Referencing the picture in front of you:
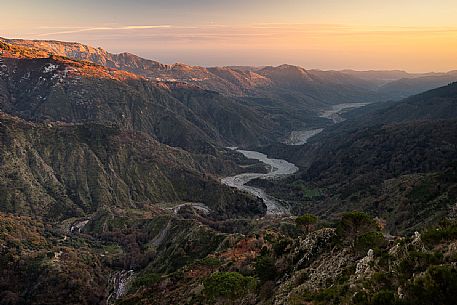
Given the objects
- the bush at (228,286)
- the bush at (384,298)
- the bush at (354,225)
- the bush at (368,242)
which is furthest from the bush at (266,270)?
the bush at (384,298)

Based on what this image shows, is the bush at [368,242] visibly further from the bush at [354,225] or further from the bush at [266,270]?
the bush at [266,270]

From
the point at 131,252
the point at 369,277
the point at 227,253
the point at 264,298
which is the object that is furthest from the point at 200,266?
the point at 131,252

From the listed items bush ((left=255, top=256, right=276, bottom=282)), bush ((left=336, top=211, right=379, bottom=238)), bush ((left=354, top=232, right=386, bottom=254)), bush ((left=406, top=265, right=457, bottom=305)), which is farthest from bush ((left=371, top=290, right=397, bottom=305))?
bush ((left=255, top=256, right=276, bottom=282))

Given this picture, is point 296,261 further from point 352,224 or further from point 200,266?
point 200,266

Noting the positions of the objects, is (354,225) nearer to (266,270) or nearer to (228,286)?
(266,270)

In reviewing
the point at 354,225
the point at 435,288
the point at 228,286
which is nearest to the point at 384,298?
the point at 435,288

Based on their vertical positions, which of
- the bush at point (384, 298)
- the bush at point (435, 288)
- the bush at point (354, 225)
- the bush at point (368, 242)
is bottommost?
the bush at point (354, 225)

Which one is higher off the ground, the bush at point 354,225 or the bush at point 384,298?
the bush at point 384,298

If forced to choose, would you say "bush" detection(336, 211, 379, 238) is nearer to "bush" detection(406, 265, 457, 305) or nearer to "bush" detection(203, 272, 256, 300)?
"bush" detection(203, 272, 256, 300)
